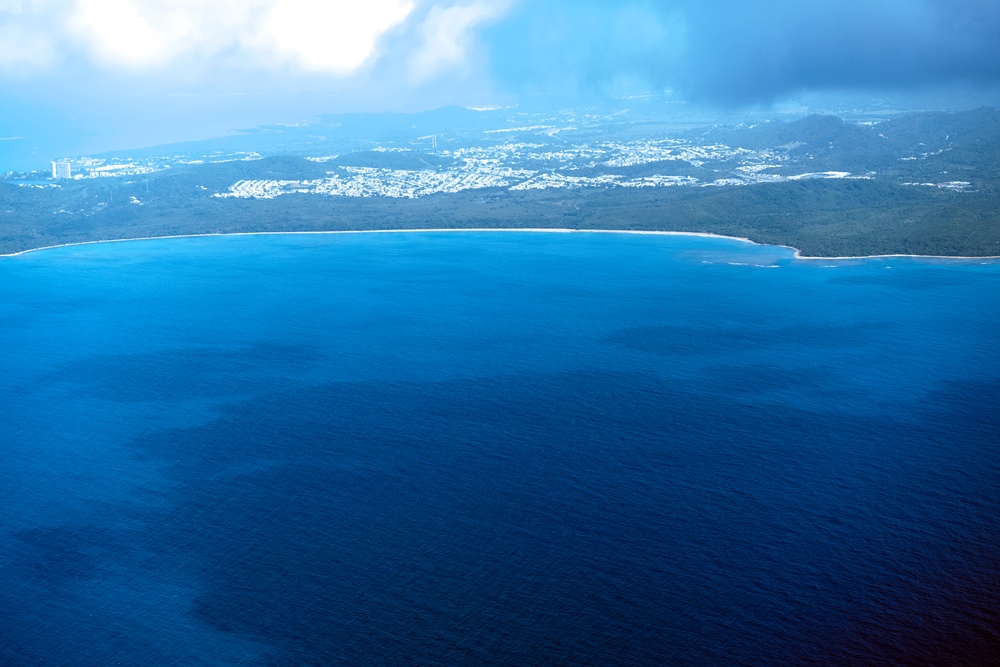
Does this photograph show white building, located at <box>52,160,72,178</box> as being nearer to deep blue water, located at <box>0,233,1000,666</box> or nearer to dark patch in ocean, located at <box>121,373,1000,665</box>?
deep blue water, located at <box>0,233,1000,666</box>

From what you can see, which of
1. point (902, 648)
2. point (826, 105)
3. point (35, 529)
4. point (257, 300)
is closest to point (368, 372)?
point (35, 529)

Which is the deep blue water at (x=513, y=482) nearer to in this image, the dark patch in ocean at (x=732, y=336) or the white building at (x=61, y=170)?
the dark patch in ocean at (x=732, y=336)

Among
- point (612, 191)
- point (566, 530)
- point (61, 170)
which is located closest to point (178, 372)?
point (566, 530)

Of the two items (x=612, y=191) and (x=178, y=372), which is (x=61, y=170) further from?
(x=178, y=372)

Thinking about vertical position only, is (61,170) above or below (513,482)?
above

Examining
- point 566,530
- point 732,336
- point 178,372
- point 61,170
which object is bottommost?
point 178,372

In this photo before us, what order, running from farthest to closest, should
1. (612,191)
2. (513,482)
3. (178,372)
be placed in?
(612,191) → (178,372) → (513,482)

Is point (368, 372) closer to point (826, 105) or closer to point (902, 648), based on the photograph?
point (902, 648)

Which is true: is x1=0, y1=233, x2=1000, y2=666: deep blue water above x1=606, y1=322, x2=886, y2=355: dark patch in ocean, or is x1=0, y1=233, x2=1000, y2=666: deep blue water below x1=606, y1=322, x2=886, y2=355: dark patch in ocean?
below

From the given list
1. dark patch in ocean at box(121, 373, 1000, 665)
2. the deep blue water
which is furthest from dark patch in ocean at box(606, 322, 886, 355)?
A: dark patch in ocean at box(121, 373, 1000, 665)

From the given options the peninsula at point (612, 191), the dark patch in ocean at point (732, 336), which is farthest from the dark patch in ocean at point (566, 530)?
the peninsula at point (612, 191)
